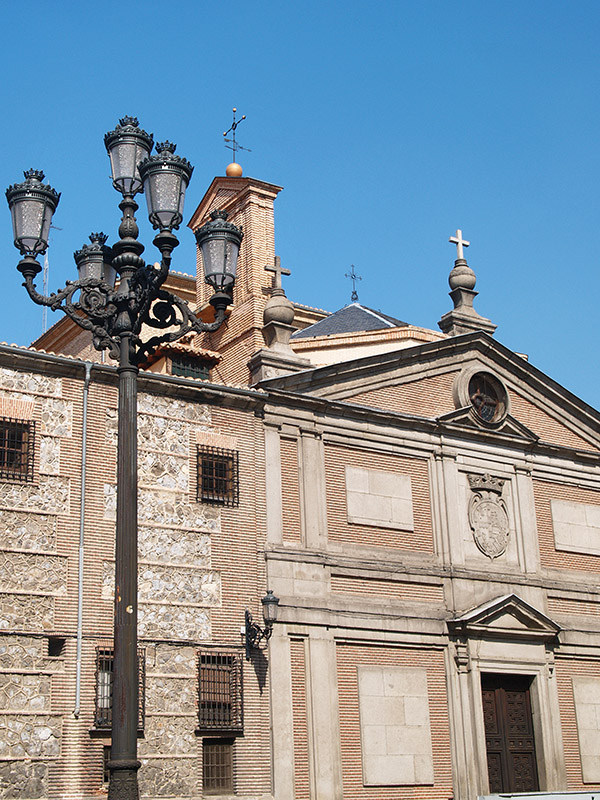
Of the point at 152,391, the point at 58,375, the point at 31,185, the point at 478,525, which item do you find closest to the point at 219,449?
the point at 152,391

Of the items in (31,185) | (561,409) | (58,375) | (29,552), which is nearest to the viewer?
(31,185)

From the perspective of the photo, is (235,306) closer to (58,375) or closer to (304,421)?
(304,421)

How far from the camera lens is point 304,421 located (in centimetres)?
2045

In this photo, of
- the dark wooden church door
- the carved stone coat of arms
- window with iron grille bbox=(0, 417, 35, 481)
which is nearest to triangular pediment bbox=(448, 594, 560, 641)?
the dark wooden church door

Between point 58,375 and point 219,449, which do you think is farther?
point 219,449

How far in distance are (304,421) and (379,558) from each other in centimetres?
285

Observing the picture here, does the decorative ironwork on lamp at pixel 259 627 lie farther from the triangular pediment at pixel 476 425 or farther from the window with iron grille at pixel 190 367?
the window with iron grille at pixel 190 367

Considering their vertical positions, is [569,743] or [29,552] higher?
[29,552]

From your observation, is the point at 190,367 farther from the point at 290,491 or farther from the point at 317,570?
the point at 317,570

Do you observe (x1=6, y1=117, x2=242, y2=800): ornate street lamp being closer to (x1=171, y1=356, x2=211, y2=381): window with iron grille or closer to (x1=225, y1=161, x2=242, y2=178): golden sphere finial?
(x1=171, y1=356, x2=211, y2=381): window with iron grille

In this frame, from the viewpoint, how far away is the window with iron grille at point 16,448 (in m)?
16.8

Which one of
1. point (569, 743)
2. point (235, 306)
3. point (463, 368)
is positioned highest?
point (235, 306)

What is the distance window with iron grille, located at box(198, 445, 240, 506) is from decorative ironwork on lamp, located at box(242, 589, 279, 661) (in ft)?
5.79

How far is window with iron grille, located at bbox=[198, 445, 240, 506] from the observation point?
18.8 metres
